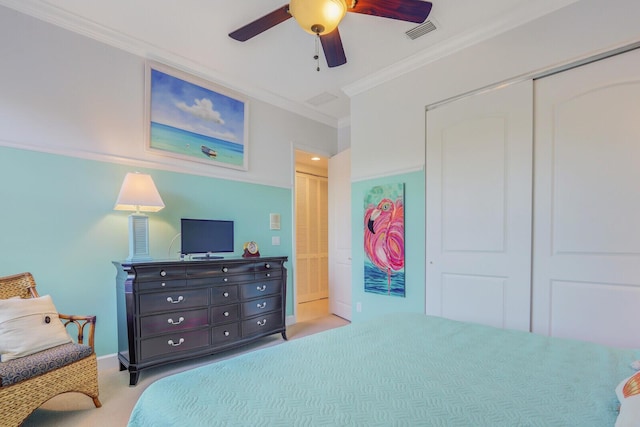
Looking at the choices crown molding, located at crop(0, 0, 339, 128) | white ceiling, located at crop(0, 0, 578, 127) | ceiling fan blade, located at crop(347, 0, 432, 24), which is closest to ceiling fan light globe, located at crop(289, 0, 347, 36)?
ceiling fan blade, located at crop(347, 0, 432, 24)

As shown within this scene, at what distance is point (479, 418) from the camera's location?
2.77ft

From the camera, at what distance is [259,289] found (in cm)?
320

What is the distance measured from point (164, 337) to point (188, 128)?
78.9 inches

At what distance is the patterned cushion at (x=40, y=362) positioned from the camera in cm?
164

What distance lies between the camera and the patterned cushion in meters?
1.64

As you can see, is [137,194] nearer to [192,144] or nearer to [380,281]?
[192,144]

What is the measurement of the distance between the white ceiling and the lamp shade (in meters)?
1.26

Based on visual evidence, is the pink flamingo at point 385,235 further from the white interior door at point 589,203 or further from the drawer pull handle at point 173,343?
the drawer pull handle at point 173,343

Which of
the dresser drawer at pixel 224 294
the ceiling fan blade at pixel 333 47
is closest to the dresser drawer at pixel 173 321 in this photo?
the dresser drawer at pixel 224 294

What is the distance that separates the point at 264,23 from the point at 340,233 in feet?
9.32

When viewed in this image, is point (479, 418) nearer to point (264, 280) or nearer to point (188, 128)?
point (264, 280)

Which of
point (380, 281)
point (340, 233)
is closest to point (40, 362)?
point (380, 281)

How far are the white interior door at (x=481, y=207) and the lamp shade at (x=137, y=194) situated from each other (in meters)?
2.47

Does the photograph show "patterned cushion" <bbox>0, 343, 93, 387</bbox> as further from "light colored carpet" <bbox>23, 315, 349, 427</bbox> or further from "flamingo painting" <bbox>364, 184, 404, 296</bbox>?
"flamingo painting" <bbox>364, 184, 404, 296</bbox>
